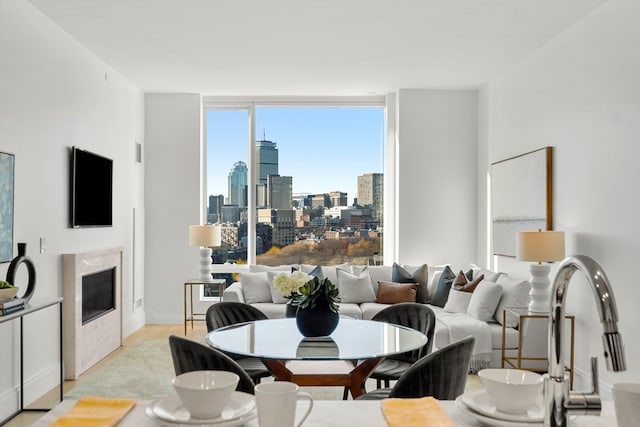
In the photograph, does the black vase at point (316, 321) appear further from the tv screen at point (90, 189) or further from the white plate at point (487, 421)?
the tv screen at point (90, 189)

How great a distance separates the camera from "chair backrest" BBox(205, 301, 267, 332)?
3.68m

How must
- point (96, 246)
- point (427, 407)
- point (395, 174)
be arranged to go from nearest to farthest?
point (427, 407)
point (96, 246)
point (395, 174)

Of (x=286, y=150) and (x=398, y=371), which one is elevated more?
(x=286, y=150)

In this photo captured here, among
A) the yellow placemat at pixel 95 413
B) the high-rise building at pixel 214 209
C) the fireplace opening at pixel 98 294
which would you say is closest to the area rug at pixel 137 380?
the fireplace opening at pixel 98 294

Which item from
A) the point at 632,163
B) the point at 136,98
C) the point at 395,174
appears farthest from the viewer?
the point at 395,174

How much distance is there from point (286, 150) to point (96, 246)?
9.79ft

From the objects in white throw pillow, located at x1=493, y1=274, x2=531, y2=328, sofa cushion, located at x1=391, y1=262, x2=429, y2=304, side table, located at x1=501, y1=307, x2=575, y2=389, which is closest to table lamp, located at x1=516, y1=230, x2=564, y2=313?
side table, located at x1=501, y1=307, x2=575, y2=389

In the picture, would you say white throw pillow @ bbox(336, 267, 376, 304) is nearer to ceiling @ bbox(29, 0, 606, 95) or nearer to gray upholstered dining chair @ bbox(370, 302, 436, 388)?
ceiling @ bbox(29, 0, 606, 95)

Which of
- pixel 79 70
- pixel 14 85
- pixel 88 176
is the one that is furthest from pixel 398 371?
pixel 79 70

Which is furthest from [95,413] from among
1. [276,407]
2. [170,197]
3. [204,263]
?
[170,197]

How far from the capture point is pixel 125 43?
545 cm

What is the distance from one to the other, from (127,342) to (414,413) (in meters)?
5.65

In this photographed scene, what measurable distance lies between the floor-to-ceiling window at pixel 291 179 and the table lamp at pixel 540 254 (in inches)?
124

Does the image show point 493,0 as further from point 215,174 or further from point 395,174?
point 215,174
